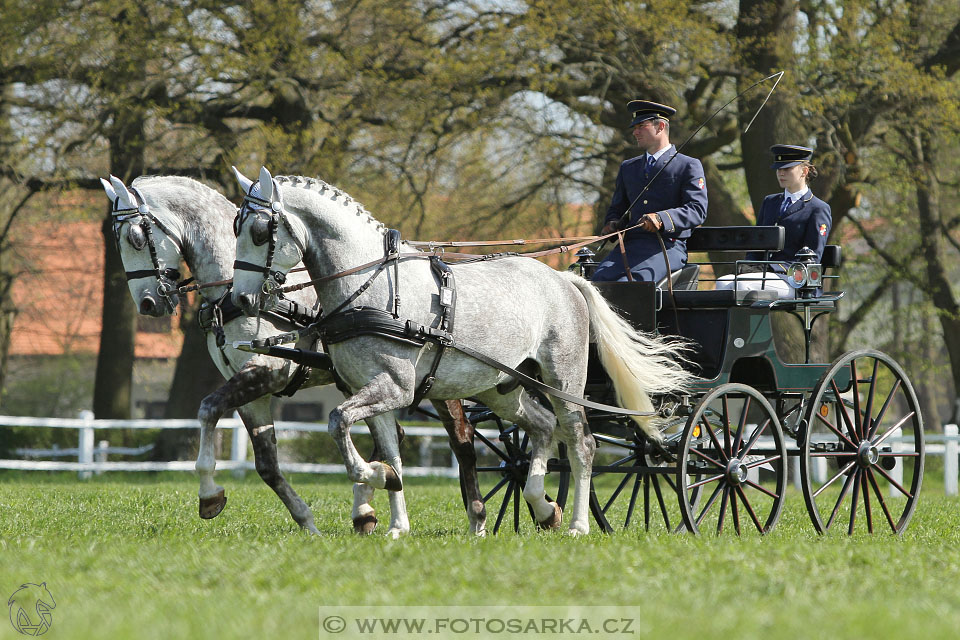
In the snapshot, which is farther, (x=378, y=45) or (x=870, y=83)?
(x=378, y=45)

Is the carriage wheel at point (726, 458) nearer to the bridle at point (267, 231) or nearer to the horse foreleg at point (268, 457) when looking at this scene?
the horse foreleg at point (268, 457)

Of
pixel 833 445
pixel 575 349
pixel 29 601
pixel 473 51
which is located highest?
pixel 473 51

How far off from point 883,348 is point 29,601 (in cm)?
2283

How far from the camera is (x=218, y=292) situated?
23.9 feet

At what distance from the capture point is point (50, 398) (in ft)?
95.7

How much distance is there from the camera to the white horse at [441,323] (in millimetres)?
5949

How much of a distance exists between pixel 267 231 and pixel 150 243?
1.60 m

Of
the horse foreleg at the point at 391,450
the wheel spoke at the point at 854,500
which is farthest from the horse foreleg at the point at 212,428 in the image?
the wheel spoke at the point at 854,500

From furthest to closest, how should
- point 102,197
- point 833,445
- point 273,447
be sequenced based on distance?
1. point 102,197
2. point 833,445
3. point 273,447

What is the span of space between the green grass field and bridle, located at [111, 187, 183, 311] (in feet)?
4.70

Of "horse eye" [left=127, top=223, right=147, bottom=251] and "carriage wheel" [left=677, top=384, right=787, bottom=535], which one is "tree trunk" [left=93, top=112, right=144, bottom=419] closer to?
"horse eye" [left=127, top=223, right=147, bottom=251]

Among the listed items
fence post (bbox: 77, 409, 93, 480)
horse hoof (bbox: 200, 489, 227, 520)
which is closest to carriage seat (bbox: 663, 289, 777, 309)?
horse hoof (bbox: 200, 489, 227, 520)

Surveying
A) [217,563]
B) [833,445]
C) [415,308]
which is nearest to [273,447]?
[415,308]

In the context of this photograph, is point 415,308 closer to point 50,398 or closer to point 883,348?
point 883,348
